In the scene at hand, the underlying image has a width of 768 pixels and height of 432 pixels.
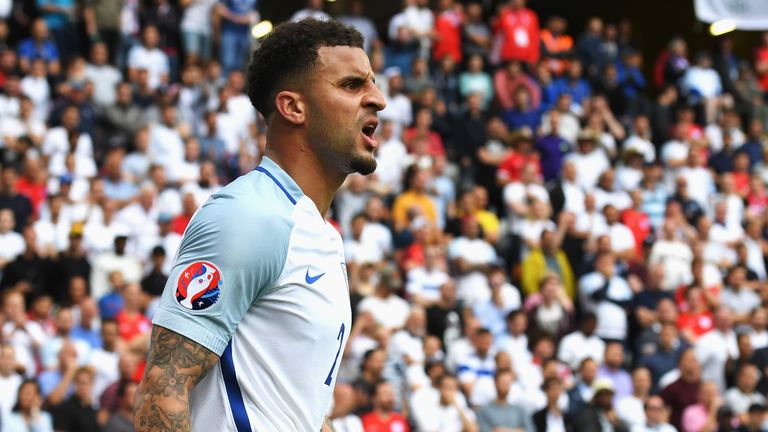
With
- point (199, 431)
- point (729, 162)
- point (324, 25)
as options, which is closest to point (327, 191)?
point (324, 25)

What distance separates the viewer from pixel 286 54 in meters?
Result: 3.28

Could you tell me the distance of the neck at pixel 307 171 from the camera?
3.26m

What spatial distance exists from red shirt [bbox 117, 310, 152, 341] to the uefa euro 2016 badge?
9202mm

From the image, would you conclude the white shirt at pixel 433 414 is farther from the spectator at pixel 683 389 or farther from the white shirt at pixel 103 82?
the white shirt at pixel 103 82

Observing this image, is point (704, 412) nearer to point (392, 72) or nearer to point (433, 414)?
point (433, 414)

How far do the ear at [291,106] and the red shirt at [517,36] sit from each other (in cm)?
1689

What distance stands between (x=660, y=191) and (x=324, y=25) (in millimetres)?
15449

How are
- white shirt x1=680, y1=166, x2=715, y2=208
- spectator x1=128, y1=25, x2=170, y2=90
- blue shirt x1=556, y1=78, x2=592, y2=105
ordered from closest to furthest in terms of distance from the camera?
spectator x1=128, y1=25, x2=170, y2=90 < white shirt x1=680, y1=166, x2=715, y2=208 < blue shirt x1=556, y1=78, x2=592, y2=105

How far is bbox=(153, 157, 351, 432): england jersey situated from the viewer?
283 centimetres

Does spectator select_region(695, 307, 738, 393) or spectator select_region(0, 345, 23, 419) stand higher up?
spectator select_region(0, 345, 23, 419)

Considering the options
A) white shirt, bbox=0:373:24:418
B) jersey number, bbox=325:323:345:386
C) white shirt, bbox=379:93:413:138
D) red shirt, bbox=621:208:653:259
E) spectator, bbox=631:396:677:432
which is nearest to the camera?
jersey number, bbox=325:323:345:386

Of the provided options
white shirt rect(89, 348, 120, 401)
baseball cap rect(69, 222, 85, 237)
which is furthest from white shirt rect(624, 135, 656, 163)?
white shirt rect(89, 348, 120, 401)

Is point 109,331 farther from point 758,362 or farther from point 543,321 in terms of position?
point 758,362

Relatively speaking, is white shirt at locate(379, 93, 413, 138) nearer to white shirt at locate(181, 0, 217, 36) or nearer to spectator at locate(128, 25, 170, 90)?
white shirt at locate(181, 0, 217, 36)
